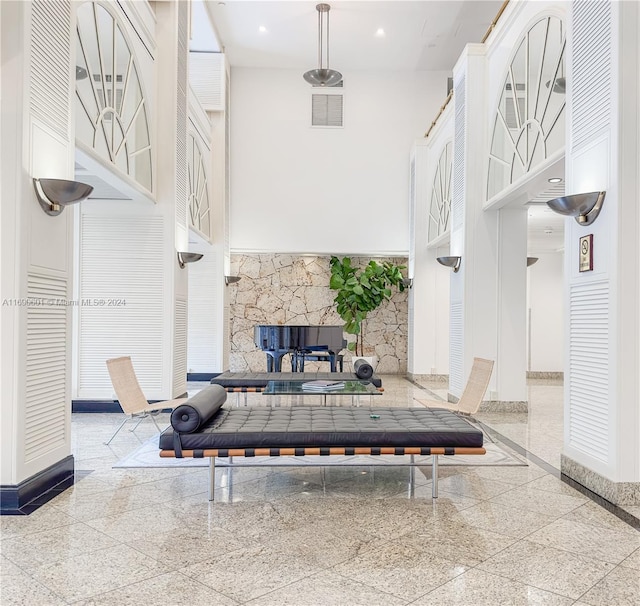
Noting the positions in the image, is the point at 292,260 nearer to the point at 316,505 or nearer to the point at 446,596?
the point at 316,505

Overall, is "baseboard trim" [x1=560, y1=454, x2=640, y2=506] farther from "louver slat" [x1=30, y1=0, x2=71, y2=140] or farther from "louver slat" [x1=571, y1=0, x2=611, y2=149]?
"louver slat" [x1=30, y1=0, x2=71, y2=140]

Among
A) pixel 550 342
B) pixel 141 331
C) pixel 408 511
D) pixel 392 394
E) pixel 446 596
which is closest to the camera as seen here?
pixel 446 596

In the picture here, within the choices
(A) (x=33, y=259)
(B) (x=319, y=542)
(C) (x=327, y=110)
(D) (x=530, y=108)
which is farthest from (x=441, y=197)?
(B) (x=319, y=542)

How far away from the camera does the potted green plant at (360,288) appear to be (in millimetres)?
11578

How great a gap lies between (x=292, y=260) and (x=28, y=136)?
29.8 feet

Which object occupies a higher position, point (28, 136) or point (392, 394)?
point (28, 136)

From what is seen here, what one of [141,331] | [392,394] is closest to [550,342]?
[392,394]

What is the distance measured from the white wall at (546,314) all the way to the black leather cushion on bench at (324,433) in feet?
27.6

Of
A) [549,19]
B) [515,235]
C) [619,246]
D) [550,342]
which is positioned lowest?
[550,342]

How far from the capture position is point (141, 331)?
22.9ft

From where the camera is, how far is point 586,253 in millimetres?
3953

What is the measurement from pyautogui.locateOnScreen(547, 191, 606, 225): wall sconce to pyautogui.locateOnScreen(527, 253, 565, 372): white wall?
27.2 ft

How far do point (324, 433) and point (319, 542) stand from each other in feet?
2.66

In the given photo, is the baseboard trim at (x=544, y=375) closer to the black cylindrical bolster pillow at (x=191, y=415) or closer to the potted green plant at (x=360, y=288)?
the potted green plant at (x=360, y=288)
